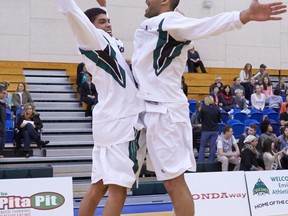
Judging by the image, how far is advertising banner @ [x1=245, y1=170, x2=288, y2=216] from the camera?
677 centimetres

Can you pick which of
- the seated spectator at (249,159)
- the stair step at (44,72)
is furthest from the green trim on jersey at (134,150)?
the stair step at (44,72)

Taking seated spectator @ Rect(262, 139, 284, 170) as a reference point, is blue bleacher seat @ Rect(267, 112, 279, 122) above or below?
above

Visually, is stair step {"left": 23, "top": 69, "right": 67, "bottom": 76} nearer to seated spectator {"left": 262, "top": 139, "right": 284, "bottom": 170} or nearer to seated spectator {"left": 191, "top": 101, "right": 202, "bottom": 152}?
seated spectator {"left": 191, "top": 101, "right": 202, "bottom": 152}

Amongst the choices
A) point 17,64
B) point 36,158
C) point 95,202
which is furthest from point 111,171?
point 17,64

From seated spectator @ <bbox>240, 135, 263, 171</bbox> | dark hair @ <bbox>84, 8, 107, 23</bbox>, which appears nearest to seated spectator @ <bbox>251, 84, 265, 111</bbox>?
seated spectator @ <bbox>240, 135, 263, 171</bbox>

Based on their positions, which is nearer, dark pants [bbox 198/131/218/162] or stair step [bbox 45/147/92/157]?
stair step [bbox 45/147/92/157]

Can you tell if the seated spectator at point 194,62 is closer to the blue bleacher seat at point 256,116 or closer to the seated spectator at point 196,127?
the blue bleacher seat at point 256,116

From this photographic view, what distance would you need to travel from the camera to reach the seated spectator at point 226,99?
13.4 m

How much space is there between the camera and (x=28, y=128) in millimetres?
10227

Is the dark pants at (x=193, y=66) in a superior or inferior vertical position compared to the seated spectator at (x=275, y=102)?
superior

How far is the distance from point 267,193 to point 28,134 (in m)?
5.03

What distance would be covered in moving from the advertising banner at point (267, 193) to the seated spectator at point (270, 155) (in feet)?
11.1

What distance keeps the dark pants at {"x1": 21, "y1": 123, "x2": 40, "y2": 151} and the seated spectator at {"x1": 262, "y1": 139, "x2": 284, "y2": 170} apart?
4.44 metres

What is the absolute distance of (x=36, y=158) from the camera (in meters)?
10.2
